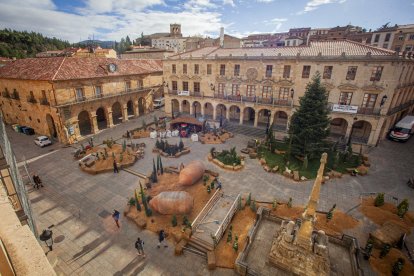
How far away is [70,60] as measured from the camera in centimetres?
2900

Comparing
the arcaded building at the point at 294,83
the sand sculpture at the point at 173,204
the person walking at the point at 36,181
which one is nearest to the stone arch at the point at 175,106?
the arcaded building at the point at 294,83

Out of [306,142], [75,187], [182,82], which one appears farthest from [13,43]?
[306,142]

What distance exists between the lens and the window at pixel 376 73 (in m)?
23.2

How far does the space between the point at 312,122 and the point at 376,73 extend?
9.51 m

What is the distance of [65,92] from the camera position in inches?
1041

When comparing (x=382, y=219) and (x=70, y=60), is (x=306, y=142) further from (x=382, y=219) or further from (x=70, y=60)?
(x=70, y=60)

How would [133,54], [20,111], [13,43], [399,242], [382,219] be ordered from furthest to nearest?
[13,43], [133,54], [20,111], [382,219], [399,242]

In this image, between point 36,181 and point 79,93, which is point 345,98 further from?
point 79,93

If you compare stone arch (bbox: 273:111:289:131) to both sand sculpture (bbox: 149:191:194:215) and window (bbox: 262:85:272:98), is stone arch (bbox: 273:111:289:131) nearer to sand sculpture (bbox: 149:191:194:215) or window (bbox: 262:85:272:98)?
window (bbox: 262:85:272:98)

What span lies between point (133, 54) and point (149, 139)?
47292mm

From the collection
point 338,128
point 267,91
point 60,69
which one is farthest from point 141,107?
point 338,128

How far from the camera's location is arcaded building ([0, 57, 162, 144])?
26453 millimetres

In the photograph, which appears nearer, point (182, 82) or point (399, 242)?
point (399, 242)

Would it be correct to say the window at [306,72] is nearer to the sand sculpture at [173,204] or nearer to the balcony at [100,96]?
the sand sculpture at [173,204]
